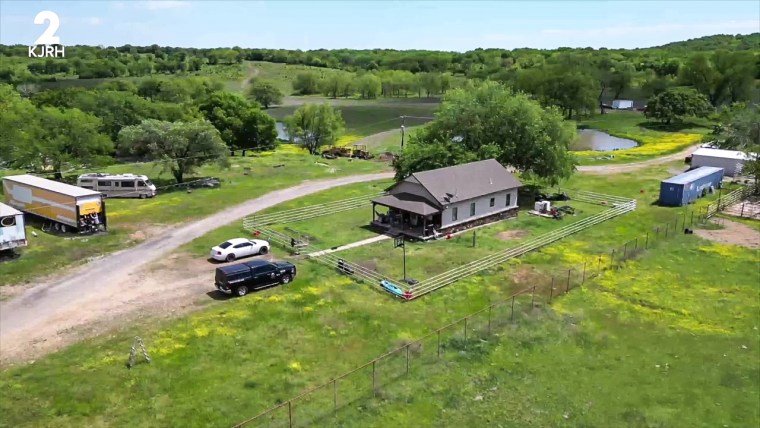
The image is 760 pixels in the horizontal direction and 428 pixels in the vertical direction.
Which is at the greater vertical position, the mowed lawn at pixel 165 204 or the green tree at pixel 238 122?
the green tree at pixel 238 122

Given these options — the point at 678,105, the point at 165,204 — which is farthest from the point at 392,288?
the point at 678,105

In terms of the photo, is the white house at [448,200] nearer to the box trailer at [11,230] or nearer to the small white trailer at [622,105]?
the box trailer at [11,230]

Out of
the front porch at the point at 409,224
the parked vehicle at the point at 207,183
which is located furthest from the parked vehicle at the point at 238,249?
the parked vehicle at the point at 207,183

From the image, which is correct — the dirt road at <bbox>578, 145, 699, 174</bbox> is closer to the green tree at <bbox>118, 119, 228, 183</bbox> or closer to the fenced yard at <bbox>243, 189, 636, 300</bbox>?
the fenced yard at <bbox>243, 189, 636, 300</bbox>

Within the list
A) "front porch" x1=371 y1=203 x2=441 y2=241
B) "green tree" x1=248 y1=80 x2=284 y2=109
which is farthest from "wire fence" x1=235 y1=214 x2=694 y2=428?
"green tree" x1=248 y1=80 x2=284 y2=109

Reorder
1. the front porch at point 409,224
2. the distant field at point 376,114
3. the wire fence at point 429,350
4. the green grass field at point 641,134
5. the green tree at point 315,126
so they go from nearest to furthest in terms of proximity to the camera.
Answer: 1. the wire fence at point 429,350
2. the front porch at point 409,224
3. the green grass field at point 641,134
4. the green tree at point 315,126
5. the distant field at point 376,114

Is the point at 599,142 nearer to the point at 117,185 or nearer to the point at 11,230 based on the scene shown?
the point at 117,185
